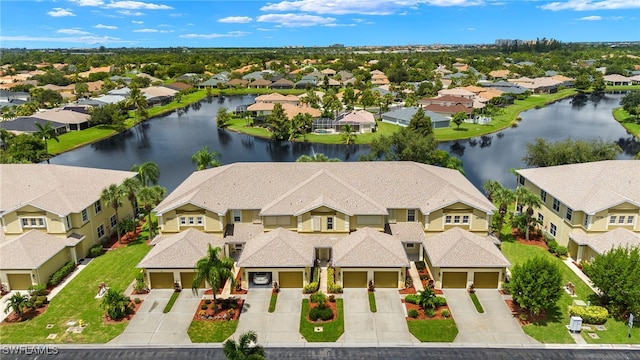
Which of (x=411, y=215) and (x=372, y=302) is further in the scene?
(x=411, y=215)

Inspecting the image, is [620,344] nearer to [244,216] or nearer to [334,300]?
[334,300]

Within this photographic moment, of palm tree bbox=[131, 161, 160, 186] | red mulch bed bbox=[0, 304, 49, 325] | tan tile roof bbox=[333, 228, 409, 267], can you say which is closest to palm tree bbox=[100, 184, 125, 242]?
palm tree bbox=[131, 161, 160, 186]

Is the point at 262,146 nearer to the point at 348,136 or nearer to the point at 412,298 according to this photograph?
the point at 348,136

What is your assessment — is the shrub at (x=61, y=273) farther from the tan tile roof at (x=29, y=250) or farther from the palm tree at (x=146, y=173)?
the palm tree at (x=146, y=173)

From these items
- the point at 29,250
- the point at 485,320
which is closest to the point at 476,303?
the point at 485,320

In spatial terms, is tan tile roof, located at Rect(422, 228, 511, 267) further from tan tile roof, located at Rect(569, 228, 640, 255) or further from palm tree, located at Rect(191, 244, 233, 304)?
palm tree, located at Rect(191, 244, 233, 304)

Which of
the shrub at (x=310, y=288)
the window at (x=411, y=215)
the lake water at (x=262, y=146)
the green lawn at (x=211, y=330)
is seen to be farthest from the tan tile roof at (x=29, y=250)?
the window at (x=411, y=215)
